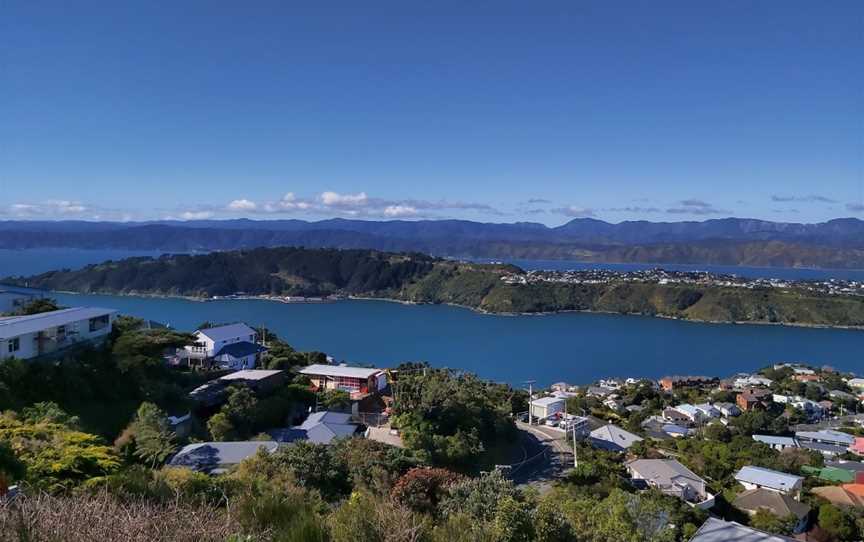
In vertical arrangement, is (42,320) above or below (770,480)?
above

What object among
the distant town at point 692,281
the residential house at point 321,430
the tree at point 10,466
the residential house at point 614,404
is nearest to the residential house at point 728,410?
the residential house at point 614,404

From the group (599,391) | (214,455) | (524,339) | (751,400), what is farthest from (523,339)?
(214,455)

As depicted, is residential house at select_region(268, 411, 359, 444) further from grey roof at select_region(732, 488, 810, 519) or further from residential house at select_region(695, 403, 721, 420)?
residential house at select_region(695, 403, 721, 420)

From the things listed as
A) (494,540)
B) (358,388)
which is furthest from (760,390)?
(494,540)

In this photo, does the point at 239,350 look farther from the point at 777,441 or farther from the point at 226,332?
A: the point at 777,441

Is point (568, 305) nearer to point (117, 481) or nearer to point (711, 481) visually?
point (711, 481)

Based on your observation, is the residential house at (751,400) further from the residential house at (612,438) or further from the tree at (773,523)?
the tree at (773,523)

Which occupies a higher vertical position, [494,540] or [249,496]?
[249,496]
